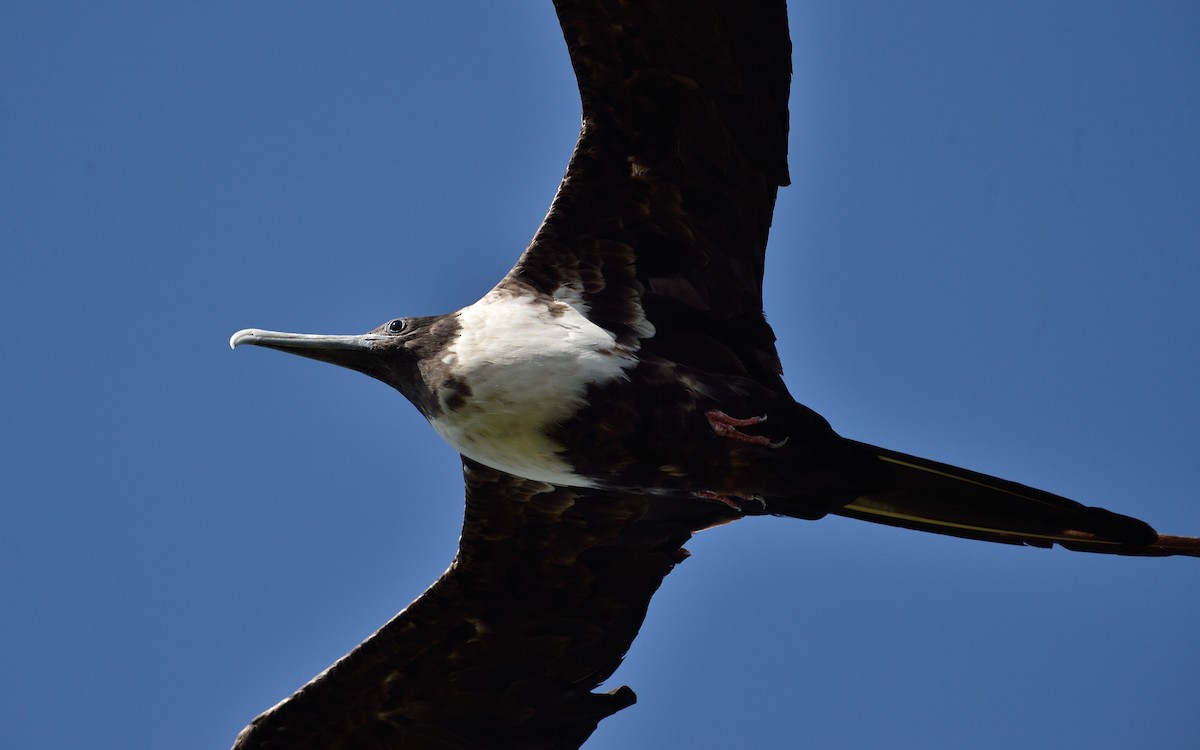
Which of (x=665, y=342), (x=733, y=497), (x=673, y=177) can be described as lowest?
(x=733, y=497)

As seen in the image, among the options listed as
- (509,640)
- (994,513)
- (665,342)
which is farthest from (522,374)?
(994,513)

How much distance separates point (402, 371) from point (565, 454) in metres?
1.13

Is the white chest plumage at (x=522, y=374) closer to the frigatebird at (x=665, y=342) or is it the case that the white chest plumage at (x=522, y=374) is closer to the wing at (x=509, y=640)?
the frigatebird at (x=665, y=342)

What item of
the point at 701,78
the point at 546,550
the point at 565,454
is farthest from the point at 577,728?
the point at 701,78

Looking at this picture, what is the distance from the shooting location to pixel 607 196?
26.6 ft

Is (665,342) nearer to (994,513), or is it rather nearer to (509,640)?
(994,513)

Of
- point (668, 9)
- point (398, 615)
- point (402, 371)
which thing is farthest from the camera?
point (398, 615)

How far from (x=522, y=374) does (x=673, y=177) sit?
56.3 inches

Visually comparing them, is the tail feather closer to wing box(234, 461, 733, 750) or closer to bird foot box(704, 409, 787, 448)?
bird foot box(704, 409, 787, 448)

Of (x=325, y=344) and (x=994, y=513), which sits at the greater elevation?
(x=325, y=344)

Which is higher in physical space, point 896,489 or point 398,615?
point 896,489

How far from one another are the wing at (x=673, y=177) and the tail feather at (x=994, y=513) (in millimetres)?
993

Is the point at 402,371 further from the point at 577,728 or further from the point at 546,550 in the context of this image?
the point at 577,728

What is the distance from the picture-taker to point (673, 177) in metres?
8.13
